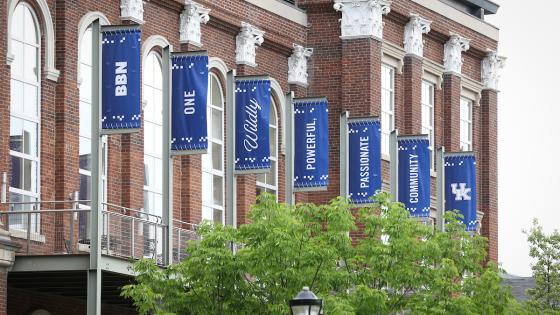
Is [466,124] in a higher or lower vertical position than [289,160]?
higher

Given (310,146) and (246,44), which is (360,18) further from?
(310,146)

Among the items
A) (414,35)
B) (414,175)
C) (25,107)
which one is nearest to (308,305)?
(25,107)

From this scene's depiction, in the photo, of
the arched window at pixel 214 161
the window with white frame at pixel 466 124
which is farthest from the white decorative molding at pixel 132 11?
the window with white frame at pixel 466 124

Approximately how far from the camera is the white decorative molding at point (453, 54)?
64.9 m

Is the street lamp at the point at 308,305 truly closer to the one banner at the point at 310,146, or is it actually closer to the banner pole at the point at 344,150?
the one banner at the point at 310,146

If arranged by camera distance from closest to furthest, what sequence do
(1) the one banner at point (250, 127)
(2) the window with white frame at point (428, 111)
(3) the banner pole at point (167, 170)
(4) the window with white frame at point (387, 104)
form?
(3) the banner pole at point (167, 170), (1) the one banner at point (250, 127), (4) the window with white frame at point (387, 104), (2) the window with white frame at point (428, 111)

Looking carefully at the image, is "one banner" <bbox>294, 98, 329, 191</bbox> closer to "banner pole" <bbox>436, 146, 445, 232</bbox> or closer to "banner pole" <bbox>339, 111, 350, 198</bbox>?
"banner pole" <bbox>339, 111, 350, 198</bbox>

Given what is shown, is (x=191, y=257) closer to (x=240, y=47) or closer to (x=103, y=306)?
(x=103, y=306)

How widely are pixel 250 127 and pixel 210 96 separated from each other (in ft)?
18.0

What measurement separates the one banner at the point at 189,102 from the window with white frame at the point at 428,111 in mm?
17169

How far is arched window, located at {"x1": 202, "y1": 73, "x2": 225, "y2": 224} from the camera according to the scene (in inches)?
2158

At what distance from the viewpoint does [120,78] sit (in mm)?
44406

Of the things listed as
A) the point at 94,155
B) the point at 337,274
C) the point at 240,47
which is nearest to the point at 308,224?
the point at 337,274

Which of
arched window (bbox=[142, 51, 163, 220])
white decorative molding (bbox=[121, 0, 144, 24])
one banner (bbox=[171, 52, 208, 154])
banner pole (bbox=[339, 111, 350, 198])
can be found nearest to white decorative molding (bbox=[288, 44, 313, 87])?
banner pole (bbox=[339, 111, 350, 198])
